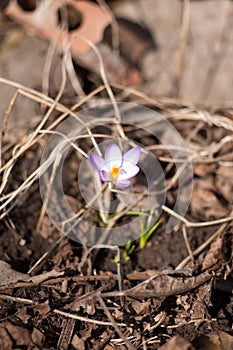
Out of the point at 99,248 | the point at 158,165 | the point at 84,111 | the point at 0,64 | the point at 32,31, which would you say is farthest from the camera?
the point at 32,31

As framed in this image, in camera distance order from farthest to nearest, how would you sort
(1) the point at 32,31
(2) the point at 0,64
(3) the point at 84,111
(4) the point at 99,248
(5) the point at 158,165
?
(1) the point at 32,31
(2) the point at 0,64
(3) the point at 84,111
(5) the point at 158,165
(4) the point at 99,248

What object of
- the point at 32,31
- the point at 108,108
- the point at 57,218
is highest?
the point at 32,31

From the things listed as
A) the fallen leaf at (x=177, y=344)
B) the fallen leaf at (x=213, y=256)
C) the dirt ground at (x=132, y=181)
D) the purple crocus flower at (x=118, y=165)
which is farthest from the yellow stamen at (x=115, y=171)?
the fallen leaf at (x=177, y=344)

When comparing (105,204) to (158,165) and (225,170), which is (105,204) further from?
(225,170)

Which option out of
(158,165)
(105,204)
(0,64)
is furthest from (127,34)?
(105,204)

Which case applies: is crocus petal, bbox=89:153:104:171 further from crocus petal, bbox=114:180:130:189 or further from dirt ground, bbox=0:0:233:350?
dirt ground, bbox=0:0:233:350

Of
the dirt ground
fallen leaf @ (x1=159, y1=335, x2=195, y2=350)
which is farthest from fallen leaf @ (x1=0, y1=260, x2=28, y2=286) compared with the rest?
fallen leaf @ (x1=159, y1=335, x2=195, y2=350)

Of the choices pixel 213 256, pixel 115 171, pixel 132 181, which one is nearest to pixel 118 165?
pixel 115 171
